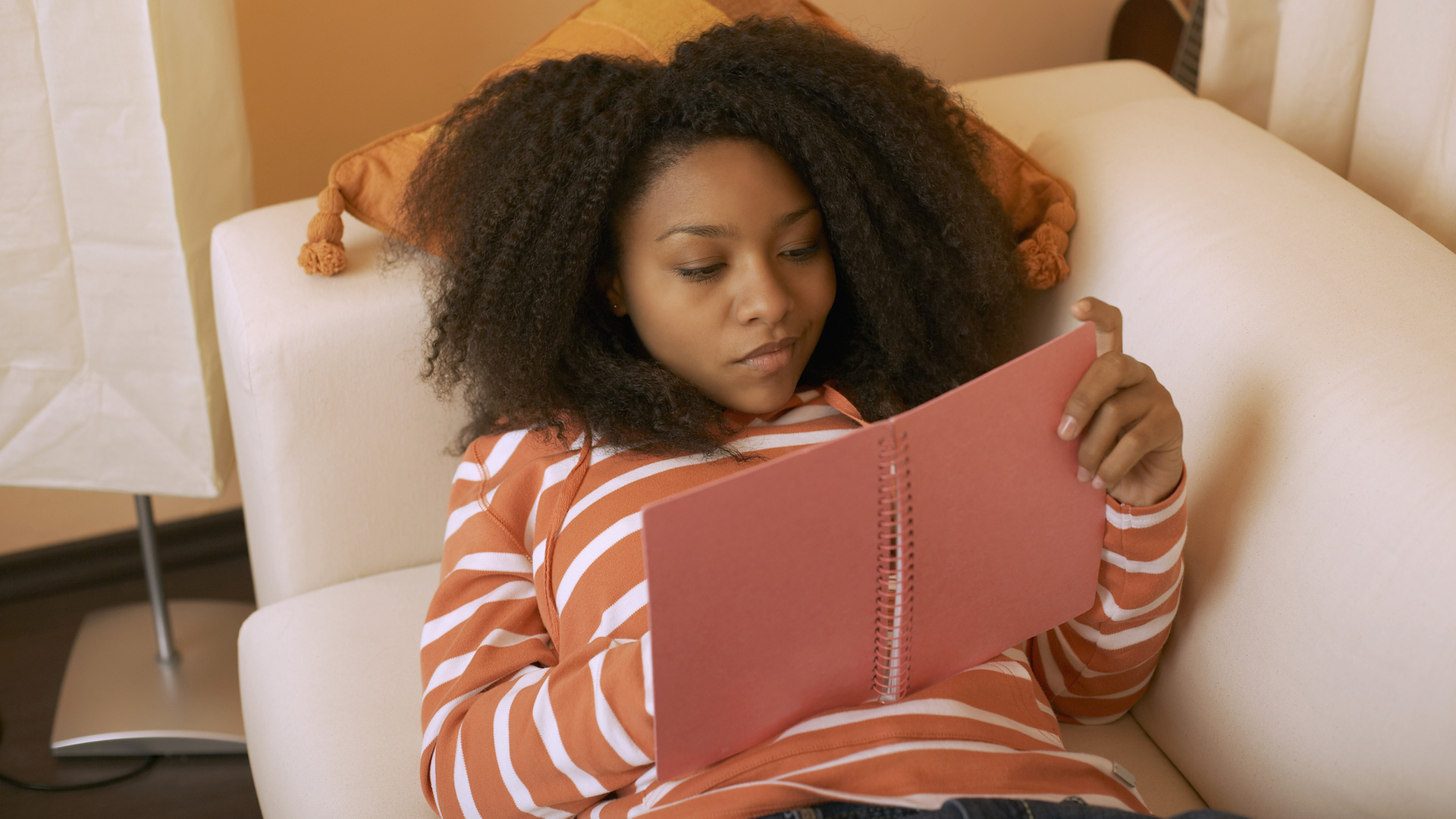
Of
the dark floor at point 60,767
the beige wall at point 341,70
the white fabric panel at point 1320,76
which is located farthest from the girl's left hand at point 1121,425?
the dark floor at point 60,767

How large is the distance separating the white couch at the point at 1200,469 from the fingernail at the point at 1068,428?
19 centimetres

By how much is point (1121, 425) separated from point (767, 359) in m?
0.28

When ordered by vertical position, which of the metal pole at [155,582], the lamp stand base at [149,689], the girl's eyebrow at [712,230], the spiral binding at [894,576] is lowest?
the lamp stand base at [149,689]

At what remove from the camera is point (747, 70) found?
3.06ft

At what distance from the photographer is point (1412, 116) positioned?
104 cm

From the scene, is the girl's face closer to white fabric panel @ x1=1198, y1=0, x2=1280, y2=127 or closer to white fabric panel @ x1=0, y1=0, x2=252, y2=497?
white fabric panel @ x1=0, y1=0, x2=252, y2=497

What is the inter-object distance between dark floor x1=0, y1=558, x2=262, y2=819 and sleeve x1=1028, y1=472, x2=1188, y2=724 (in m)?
0.97

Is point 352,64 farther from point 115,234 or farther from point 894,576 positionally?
point 894,576

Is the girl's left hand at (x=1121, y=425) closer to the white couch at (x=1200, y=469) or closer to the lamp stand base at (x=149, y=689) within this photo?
the white couch at (x=1200, y=469)

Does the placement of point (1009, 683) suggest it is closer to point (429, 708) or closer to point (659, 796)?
point (659, 796)

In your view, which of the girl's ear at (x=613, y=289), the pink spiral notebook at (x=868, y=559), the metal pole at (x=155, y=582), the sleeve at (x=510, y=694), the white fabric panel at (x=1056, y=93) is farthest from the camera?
the metal pole at (x=155, y=582)

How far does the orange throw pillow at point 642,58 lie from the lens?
103cm

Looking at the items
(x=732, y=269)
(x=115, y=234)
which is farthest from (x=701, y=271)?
(x=115, y=234)

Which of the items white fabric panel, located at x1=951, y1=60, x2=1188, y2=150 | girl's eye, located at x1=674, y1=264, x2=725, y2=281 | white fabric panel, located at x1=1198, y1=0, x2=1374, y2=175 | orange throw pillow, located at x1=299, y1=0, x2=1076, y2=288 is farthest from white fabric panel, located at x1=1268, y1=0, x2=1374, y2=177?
girl's eye, located at x1=674, y1=264, x2=725, y2=281
